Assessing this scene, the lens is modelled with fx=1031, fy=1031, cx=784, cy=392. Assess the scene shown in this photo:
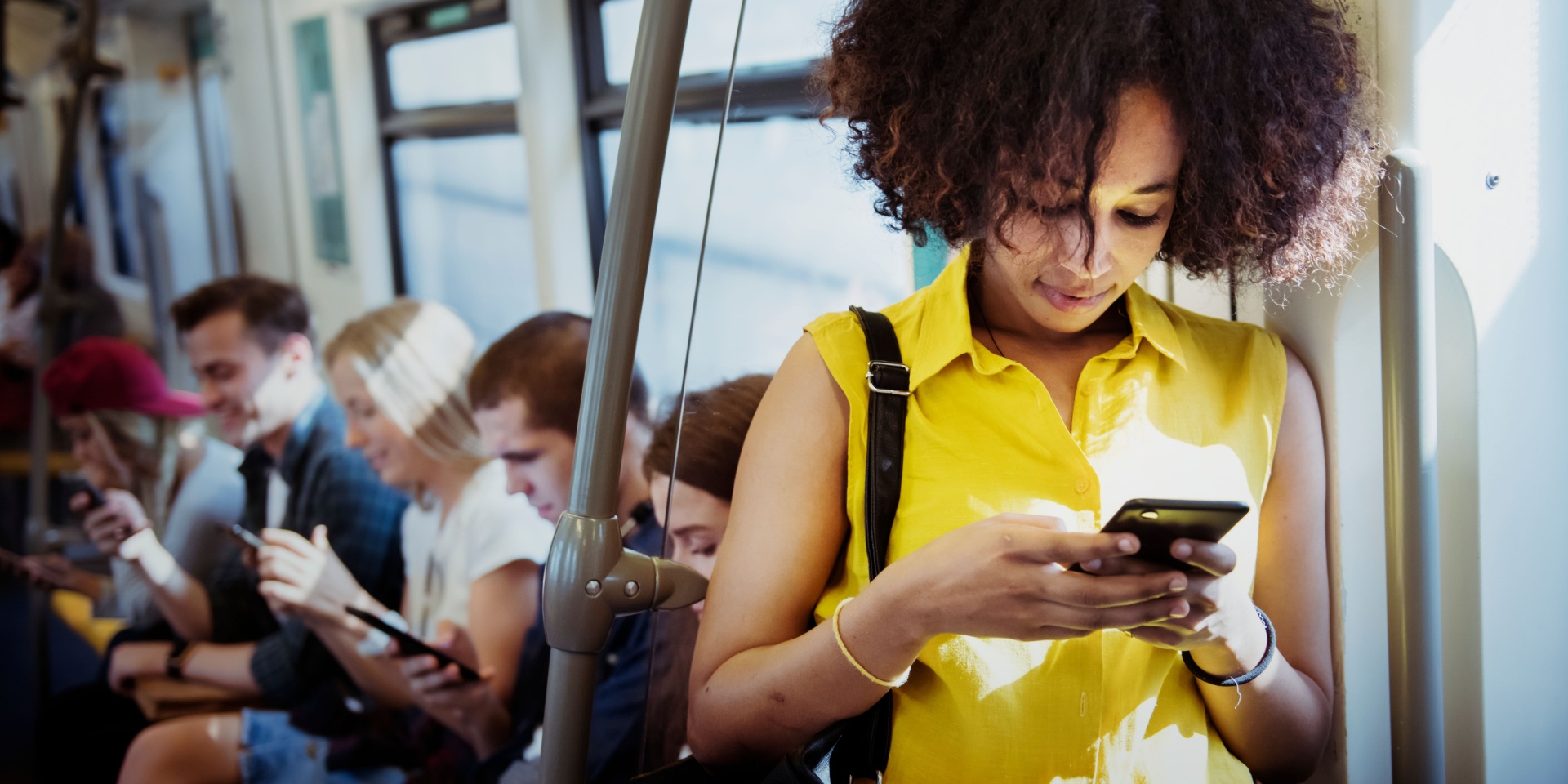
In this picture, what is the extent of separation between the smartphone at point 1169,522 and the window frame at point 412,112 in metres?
1.35

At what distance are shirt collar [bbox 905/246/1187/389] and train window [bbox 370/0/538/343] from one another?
3.25 ft

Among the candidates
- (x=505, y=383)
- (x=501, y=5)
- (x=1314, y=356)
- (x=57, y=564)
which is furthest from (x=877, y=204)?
(x=57, y=564)

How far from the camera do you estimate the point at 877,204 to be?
0.84 m

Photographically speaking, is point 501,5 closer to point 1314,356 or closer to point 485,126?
point 485,126

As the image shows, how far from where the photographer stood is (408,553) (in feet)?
5.69

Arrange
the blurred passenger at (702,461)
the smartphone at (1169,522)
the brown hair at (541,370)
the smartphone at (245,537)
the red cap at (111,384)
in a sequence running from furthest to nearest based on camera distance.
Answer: the red cap at (111,384)
the smartphone at (245,537)
the brown hair at (541,370)
the blurred passenger at (702,461)
the smartphone at (1169,522)

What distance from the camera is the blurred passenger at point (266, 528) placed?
1768 millimetres

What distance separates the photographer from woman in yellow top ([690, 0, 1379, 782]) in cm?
70

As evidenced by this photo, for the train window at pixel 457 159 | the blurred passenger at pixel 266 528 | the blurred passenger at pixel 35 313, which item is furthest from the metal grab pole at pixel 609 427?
the blurred passenger at pixel 35 313

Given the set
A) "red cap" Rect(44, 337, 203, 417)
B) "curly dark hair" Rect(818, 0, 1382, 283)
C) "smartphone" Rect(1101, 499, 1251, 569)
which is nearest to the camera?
"smartphone" Rect(1101, 499, 1251, 569)

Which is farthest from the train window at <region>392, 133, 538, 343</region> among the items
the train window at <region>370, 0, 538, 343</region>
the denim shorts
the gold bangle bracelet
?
the gold bangle bracelet

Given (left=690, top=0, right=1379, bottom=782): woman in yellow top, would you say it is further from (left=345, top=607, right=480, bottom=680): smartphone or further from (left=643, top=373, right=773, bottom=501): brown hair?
(left=345, top=607, right=480, bottom=680): smartphone

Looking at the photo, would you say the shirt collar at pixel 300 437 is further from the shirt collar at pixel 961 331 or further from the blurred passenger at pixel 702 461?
the shirt collar at pixel 961 331

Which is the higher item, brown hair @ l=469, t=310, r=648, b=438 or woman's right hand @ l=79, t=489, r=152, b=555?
brown hair @ l=469, t=310, r=648, b=438
